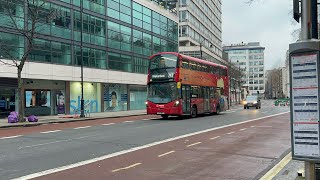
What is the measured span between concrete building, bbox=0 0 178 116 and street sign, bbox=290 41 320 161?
27.0m

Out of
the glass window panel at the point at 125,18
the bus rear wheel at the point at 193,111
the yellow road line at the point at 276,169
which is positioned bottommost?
the yellow road line at the point at 276,169

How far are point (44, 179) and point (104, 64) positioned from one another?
35.9m

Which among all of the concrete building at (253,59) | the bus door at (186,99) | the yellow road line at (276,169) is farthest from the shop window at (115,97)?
the concrete building at (253,59)

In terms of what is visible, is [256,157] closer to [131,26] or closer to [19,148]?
[19,148]

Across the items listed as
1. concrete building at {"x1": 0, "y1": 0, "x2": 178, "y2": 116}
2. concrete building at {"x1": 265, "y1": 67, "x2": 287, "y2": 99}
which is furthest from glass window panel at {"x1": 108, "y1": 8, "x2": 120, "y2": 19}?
concrete building at {"x1": 265, "y1": 67, "x2": 287, "y2": 99}

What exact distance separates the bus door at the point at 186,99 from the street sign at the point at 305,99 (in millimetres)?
21943

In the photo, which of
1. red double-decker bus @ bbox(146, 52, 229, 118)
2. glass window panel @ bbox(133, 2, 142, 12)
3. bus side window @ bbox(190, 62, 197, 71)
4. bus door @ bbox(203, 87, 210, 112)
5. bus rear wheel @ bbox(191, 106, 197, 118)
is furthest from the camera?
glass window panel @ bbox(133, 2, 142, 12)

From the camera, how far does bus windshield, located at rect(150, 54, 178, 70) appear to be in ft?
86.5

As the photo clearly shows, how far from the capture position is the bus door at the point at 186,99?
27.1 m

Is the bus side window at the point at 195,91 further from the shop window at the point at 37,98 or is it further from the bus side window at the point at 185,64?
the shop window at the point at 37,98

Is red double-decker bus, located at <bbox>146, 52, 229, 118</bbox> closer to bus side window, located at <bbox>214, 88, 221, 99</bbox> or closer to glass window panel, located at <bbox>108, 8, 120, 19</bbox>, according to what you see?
bus side window, located at <bbox>214, 88, 221, 99</bbox>

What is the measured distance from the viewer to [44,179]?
7.98m

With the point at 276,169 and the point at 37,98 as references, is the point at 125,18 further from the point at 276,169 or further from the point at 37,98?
the point at 276,169

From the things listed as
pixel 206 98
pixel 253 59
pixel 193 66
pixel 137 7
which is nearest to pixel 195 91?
pixel 193 66
